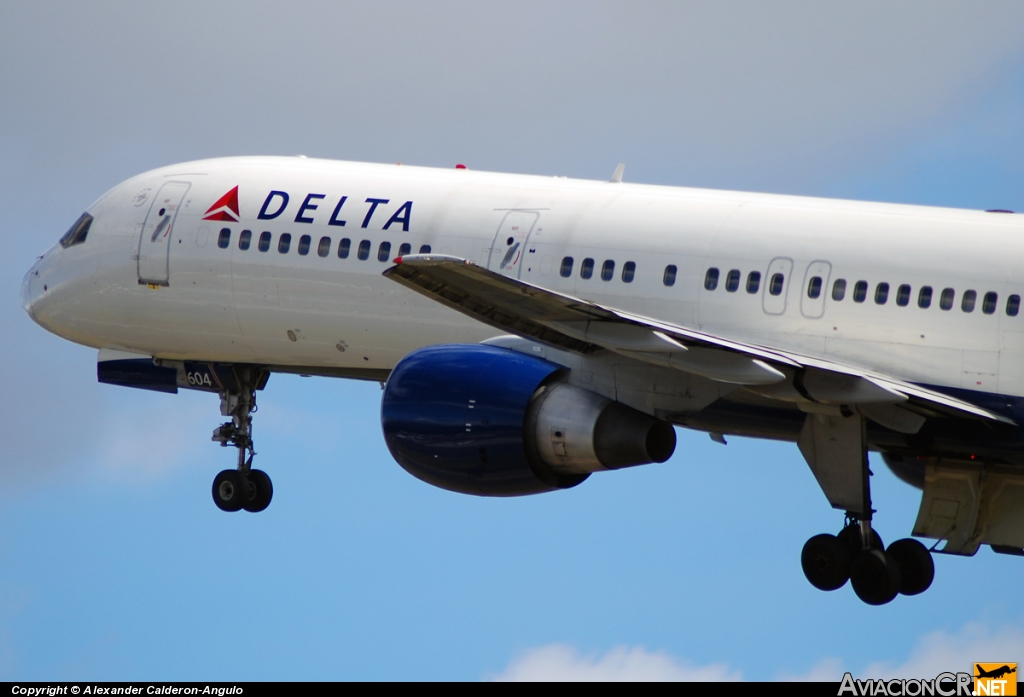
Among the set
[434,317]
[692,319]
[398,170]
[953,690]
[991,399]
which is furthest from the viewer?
[398,170]

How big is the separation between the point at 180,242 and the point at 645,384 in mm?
7892

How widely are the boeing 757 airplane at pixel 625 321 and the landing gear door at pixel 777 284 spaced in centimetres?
3

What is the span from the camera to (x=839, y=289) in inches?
810

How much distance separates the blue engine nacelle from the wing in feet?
3.57

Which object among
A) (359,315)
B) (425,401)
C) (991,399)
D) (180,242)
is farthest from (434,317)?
(991,399)

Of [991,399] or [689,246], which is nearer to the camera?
[991,399]

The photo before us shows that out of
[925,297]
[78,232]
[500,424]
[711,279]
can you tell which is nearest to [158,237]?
[78,232]

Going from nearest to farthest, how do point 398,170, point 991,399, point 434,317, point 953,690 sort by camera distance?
point 953,690 < point 991,399 < point 434,317 < point 398,170

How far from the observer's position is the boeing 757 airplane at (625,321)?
1967 centimetres

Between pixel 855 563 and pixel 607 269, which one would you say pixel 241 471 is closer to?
pixel 607 269

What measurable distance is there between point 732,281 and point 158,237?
8.84 metres

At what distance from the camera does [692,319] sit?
837 inches

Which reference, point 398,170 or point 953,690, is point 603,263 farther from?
point 953,690

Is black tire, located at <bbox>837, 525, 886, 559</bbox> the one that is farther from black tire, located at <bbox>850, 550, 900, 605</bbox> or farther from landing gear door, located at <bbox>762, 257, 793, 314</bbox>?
landing gear door, located at <bbox>762, 257, 793, 314</bbox>
